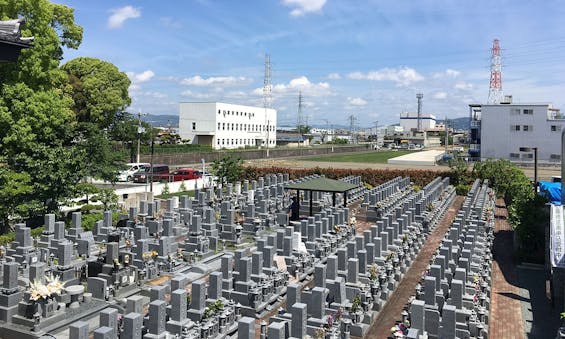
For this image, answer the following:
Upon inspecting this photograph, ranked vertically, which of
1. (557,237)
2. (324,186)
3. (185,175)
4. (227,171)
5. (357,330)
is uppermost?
(227,171)

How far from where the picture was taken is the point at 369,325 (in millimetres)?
12219

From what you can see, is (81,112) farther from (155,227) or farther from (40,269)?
(40,269)

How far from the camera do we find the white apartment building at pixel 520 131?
187 ft

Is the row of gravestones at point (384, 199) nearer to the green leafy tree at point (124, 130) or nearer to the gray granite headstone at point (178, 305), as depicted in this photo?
the gray granite headstone at point (178, 305)

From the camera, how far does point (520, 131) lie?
57938 mm

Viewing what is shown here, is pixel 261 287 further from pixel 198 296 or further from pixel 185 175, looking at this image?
pixel 185 175

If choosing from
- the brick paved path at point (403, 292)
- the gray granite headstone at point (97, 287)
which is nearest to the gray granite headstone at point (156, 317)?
the gray granite headstone at point (97, 287)

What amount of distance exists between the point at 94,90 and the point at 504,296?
37.9 metres

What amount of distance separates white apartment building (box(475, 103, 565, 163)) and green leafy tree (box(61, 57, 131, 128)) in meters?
45.6

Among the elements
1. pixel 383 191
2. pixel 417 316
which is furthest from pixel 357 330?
pixel 383 191

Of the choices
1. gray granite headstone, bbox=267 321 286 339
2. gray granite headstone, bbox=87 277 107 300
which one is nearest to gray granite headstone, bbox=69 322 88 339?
gray granite headstone, bbox=267 321 286 339

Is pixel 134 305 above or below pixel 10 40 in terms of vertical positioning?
below

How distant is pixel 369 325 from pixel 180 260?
7.89m

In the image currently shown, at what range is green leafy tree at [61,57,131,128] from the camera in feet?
135
